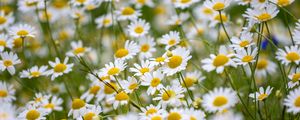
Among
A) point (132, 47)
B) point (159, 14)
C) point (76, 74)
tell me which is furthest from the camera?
point (159, 14)

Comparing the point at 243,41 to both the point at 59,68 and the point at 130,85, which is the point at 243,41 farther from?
the point at 59,68

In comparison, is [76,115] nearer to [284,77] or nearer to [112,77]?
[112,77]

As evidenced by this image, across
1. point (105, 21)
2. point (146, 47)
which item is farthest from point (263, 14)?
point (105, 21)

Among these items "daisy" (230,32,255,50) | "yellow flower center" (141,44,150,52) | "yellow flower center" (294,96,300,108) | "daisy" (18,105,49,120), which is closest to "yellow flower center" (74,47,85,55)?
"yellow flower center" (141,44,150,52)

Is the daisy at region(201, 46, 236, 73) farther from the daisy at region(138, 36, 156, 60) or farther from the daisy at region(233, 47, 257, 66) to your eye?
the daisy at region(138, 36, 156, 60)

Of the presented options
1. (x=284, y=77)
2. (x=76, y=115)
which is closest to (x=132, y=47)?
(x=76, y=115)

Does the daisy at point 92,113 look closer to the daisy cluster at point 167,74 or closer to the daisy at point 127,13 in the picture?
the daisy cluster at point 167,74
